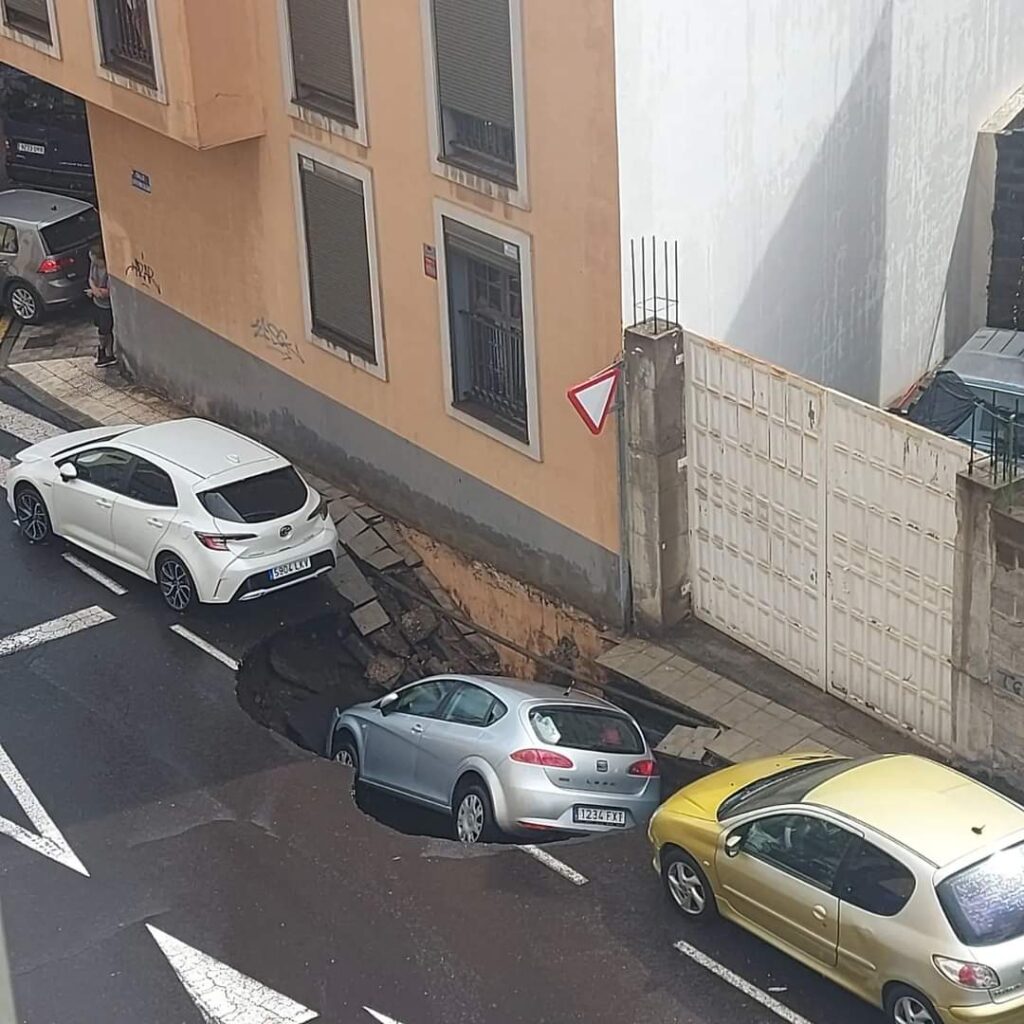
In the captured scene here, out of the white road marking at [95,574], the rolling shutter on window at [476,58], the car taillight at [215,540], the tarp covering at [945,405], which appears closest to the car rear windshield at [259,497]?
the car taillight at [215,540]

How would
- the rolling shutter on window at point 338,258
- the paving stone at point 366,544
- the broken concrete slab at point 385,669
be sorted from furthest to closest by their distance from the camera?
1. the paving stone at point 366,544
2. the rolling shutter on window at point 338,258
3. the broken concrete slab at point 385,669

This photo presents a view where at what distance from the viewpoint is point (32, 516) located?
62.3 ft

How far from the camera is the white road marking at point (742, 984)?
12.2 m

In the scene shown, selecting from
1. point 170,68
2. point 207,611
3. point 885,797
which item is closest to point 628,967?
point 885,797

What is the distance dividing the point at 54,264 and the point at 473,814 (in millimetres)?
12609

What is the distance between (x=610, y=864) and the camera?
14000 mm

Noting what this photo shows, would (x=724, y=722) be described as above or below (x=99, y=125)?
below

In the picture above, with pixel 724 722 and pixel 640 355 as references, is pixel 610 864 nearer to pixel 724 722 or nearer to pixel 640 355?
pixel 724 722

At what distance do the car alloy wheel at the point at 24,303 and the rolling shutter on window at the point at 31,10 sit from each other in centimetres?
449

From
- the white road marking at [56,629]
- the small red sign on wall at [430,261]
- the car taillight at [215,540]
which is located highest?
the small red sign on wall at [430,261]

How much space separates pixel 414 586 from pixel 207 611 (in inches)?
86.1

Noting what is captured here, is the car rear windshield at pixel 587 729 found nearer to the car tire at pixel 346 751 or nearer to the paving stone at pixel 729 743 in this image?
the paving stone at pixel 729 743

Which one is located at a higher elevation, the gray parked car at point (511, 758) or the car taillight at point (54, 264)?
the car taillight at point (54, 264)

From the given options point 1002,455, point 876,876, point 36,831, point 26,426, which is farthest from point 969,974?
point 26,426
